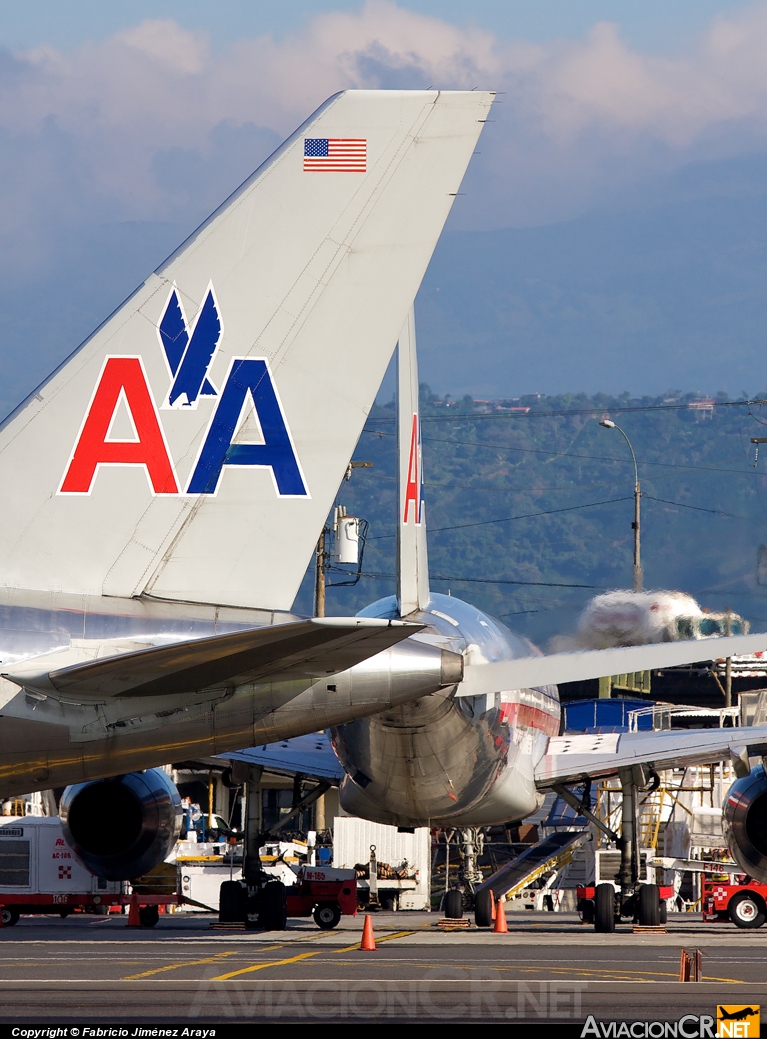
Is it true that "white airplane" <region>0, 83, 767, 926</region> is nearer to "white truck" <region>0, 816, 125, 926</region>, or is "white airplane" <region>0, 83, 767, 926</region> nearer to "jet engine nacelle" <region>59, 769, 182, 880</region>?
"jet engine nacelle" <region>59, 769, 182, 880</region>

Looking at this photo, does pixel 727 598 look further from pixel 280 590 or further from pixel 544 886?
pixel 544 886

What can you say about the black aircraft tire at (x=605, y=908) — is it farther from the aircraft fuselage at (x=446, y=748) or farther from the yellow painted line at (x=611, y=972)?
the yellow painted line at (x=611, y=972)

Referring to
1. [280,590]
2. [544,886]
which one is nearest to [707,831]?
[544,886]

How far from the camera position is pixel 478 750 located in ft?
78.5

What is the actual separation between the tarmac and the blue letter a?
456 cm

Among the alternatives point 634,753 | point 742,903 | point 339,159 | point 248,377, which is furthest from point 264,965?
point 742,903

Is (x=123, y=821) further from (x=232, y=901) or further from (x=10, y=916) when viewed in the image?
(x=10, y=916)

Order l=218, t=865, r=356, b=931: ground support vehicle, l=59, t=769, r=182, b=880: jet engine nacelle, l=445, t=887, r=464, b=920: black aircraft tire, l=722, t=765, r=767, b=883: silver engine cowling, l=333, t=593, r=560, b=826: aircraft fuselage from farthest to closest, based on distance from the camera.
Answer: l=445, t=887, r=464, b=920: black aircraft tire → l=218, t=865, r=356, b=931: ground support vehicle → l=59, t=769, r=182, b=880: jet engine nacelle → l=722, t=765, r=767, b=883: silver engine cowling → l=333, t=593, r=560, b=826: aircraft fuselage

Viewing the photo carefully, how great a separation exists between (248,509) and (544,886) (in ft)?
124

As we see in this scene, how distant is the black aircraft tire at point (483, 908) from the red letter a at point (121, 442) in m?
18.7

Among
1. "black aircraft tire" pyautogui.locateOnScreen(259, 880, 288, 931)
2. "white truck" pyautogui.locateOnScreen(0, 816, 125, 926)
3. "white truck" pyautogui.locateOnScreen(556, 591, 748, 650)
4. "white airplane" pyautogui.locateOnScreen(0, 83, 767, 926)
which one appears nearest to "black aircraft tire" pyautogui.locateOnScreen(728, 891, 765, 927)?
"black aircraft tire" pyautogui.locateOnScreen(259, 880, 288, 931)

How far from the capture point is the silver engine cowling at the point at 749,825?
26.5 meters

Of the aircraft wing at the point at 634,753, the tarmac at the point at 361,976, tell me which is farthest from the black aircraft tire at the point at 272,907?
the aircraft wing at the point at 634,753

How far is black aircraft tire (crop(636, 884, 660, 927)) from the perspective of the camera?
27375 millimetres
